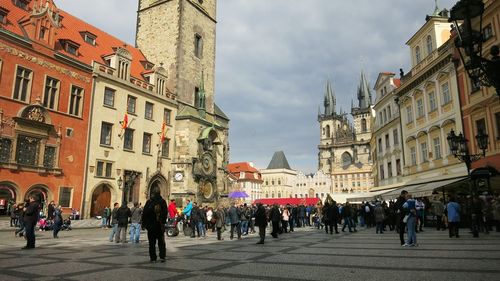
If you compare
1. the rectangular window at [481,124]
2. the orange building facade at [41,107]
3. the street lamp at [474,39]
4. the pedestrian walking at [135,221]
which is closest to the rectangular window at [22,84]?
the orange building facade at [41,107]

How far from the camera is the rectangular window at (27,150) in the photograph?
69.3ft

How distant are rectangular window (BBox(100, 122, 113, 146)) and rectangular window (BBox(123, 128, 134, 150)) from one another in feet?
4.35

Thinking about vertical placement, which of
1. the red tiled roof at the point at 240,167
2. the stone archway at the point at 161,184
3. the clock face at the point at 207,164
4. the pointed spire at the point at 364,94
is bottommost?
the stone archway at the point at 161,184

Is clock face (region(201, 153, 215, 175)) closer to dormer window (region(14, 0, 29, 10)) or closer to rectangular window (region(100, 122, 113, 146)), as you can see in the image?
rectangular window (region(100, 122, 113, 146))

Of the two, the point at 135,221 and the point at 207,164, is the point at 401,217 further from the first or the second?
the point at 207,164

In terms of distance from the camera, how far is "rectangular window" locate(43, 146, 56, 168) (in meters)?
22.6

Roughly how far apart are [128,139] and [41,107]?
755cm

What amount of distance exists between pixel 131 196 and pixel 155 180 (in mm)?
2754

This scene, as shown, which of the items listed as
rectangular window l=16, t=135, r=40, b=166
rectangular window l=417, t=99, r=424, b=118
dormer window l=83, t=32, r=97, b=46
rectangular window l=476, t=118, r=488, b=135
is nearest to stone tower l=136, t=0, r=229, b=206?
dormer window l=83, t=32, r=97, b=46

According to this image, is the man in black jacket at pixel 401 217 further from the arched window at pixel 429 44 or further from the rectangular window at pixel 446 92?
the arched window at pixel 429 44

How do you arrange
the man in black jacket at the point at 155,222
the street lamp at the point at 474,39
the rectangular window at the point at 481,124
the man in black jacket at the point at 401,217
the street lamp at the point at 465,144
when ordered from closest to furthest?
the street lamp at the point at 474,39
the man in black jacket at the point at 155,222
the man in black jacket at the point at 401,217
the street lamp at the point at 465,144
the rectangular window at the point at 481,124

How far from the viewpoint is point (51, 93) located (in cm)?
2377

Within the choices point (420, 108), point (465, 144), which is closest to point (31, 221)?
point (465, 144)

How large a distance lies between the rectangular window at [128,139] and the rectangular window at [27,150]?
7069mm
